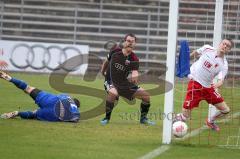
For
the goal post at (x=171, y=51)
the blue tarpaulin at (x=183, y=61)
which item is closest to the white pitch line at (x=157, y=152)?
the goal post at (x=171, y=51)

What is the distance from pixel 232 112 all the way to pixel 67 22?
71.7ft

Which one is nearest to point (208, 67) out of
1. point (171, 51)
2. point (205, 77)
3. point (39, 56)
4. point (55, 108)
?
point (205, 77)

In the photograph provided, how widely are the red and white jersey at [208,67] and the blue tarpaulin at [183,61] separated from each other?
132 cm

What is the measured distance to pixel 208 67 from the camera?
43.5 feet

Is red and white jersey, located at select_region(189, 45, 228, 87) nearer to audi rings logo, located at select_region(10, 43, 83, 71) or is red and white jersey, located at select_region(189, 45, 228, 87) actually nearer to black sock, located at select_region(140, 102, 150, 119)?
black sock, located at select_region(140, 102, 150, 119)

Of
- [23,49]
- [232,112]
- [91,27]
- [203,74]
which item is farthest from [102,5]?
[203,74]

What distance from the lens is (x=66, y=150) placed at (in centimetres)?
1016

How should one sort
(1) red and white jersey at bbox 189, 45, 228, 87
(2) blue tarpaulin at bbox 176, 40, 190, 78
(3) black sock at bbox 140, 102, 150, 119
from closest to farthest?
(2) blue tarpaulin at bbox 176, 40, 190, 78 < (1) red and white jersey at bbox 189, 45, 228, 87 < (3) black sock at bbox 140, 102, 150, 119

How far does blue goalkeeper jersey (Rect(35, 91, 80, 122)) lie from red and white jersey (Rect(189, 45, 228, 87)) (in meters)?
2.56

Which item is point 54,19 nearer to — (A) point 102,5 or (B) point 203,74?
(A) point 102,5

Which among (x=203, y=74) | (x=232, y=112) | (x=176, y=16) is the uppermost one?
(x=176, y=16)

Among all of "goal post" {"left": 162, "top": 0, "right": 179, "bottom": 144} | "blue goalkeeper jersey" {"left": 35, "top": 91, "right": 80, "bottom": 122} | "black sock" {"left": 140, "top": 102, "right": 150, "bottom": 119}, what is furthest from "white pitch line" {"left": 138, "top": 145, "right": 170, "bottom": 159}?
"black sock" {"left": 140, "top": 102, "right": 150, "bottom": 119}

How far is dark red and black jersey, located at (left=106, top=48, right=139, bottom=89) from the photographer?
1461 centimetres

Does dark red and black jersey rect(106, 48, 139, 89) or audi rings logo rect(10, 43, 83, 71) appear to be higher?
dark red and black jersey rect(106, 48, 139, 89)
